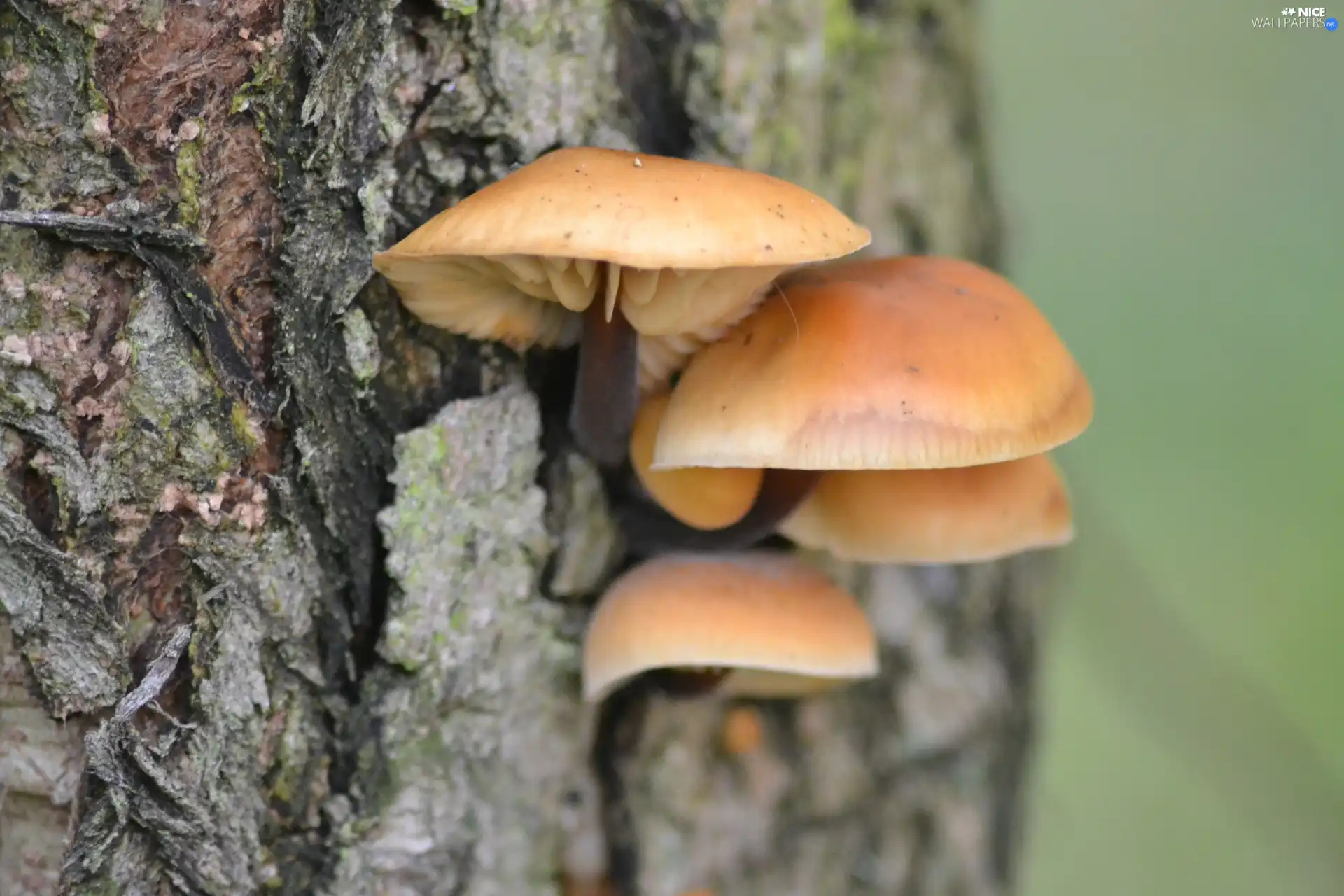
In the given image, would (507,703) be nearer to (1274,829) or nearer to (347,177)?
(347,177)

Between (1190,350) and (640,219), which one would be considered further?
(1190,350)

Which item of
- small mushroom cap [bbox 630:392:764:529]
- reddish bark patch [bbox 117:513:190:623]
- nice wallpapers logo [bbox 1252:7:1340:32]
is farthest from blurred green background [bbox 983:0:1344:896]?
→ reddish bark patch [bbox 117:513:190:623]

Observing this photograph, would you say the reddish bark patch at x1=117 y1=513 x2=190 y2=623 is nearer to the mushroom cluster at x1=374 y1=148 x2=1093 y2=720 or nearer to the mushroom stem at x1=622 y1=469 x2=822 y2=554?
the mushroom cluster at x1=374 y1=148 x2=1093 y2=720

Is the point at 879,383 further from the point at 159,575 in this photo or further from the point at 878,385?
the point at 159,575

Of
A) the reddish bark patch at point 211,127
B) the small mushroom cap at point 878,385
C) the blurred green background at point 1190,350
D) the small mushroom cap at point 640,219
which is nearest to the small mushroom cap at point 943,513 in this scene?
the small mushroom cap at point 878,385

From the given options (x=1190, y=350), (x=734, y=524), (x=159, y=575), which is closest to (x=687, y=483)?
(x=734, y=524)

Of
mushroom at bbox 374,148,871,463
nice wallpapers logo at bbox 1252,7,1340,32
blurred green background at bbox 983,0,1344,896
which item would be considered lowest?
blurred green background at bbox 983,0,1344,896
